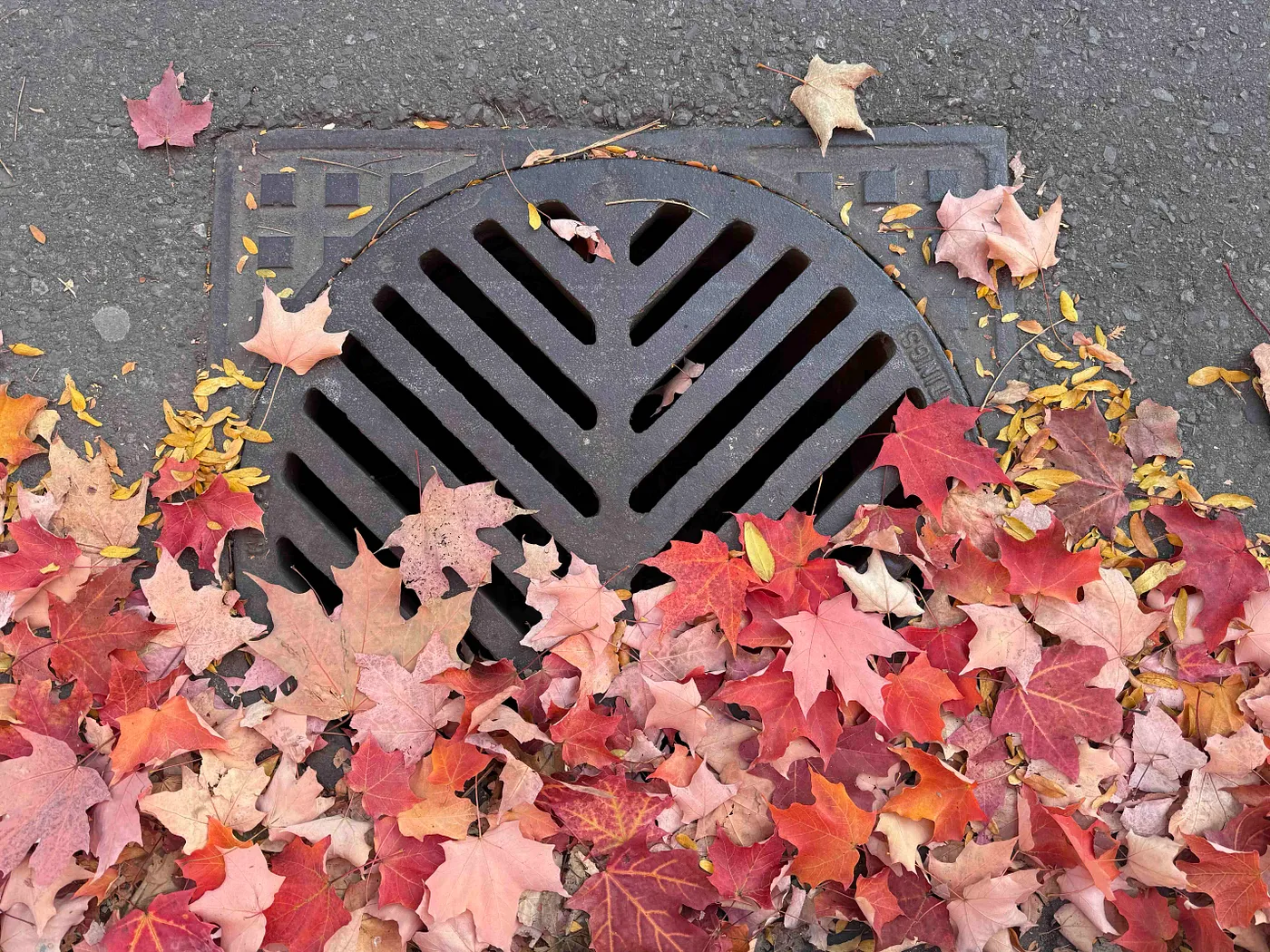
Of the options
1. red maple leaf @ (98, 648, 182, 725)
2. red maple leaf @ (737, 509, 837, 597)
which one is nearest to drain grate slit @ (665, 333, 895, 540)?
red maple leaf @ (737, 509, 837, 597)

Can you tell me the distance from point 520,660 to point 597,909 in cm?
42

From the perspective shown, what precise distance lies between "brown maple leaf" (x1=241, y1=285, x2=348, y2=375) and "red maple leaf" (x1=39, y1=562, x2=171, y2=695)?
0.49 metres

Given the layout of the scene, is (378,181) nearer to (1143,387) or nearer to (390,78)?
(390,78)

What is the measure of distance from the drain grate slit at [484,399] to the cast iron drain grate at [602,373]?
1.5 inches

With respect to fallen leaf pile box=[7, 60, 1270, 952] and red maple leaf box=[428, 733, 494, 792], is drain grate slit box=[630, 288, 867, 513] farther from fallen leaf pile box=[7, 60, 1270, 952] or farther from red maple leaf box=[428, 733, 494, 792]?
red maple leaf box=[428, 733, 494, 792]

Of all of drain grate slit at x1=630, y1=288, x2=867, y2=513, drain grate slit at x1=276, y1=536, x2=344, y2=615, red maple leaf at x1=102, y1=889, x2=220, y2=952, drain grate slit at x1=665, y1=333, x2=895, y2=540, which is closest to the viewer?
red maple leaf at x1=102, y1=889, x2=220, y2=952

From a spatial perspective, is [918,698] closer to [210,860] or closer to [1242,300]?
[1242,300]

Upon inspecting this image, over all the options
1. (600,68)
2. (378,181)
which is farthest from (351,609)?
(600,68)

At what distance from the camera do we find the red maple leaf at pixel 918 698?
53.4 inches

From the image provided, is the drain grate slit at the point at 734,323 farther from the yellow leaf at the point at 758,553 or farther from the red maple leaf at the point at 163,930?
the red maple leaf at the point at 163,930

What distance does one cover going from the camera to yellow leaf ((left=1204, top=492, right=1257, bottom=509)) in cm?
154

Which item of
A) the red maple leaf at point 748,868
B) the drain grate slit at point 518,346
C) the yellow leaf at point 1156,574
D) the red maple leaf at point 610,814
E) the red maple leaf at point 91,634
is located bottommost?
the red maple leaf at point 748,868

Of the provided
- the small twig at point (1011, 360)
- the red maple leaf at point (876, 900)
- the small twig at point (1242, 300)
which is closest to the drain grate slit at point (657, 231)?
the small twig at point (1011, 360)

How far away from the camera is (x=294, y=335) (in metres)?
1.51
